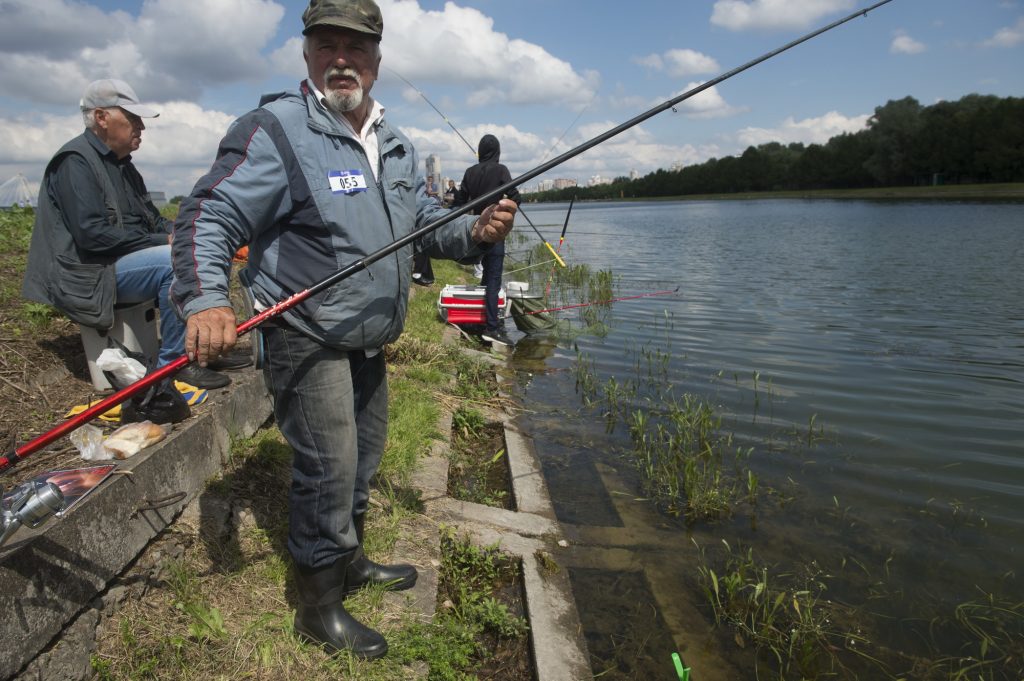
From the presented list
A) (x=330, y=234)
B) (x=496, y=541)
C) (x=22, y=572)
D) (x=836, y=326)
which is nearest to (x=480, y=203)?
(x=330, y=234)

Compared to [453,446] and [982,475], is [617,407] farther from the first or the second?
[982,475]

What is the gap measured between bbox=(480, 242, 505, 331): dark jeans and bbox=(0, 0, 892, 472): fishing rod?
216 inches

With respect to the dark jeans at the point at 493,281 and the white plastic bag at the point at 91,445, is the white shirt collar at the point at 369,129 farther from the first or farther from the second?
the dark jeans at the point at 493,281

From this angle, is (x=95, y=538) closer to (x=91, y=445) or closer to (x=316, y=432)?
(x=91, y=445)

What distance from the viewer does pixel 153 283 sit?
14.0 feet

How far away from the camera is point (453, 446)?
19.6 feet

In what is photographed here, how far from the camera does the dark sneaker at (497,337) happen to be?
995 cm

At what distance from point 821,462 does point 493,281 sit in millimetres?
4987

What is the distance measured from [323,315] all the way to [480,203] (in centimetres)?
82

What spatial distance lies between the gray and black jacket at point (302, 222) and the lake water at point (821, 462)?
2328 mm

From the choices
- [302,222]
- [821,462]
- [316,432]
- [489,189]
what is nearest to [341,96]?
[302,222]

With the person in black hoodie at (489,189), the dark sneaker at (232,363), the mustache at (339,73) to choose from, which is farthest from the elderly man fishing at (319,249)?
the person in black hoodie at (489,189)

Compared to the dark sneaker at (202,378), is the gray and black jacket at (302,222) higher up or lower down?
higher up

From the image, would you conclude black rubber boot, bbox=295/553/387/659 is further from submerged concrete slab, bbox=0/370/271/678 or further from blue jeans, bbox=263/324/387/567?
submerged concrete slab, bbox=0/370/271/678
